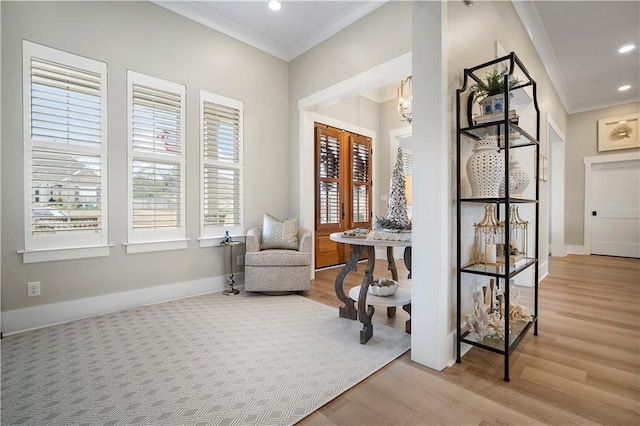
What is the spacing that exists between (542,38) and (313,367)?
15.1ft

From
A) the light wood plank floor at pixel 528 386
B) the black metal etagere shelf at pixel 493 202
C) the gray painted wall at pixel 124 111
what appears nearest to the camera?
the light wood plank floor at pixel 528 386

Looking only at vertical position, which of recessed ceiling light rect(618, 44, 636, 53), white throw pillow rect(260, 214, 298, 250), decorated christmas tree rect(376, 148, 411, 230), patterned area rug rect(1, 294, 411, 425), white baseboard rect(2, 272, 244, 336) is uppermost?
recessed ceiling light rect(618, 44, 636, 53)

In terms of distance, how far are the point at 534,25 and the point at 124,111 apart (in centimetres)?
460

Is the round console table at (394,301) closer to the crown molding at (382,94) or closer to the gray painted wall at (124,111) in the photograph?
the gray painted wall at (124,111)

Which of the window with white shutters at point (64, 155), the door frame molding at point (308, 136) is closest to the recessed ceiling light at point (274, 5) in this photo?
the door frame molding at point (308, 136)

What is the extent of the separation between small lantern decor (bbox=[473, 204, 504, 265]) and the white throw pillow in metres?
2.08

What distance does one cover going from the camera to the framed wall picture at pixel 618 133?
538cm

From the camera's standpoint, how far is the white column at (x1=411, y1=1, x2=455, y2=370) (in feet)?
5.73

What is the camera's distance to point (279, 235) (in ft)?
11.7

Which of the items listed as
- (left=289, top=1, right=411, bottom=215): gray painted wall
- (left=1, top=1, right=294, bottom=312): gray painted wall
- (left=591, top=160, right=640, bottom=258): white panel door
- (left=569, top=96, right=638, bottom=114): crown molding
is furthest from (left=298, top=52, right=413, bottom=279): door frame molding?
(left=591, top=160, right=640, bottom=258): white panel door

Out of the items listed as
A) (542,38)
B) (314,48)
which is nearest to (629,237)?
(542,38)

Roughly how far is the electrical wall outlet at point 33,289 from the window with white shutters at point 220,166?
4.73ft

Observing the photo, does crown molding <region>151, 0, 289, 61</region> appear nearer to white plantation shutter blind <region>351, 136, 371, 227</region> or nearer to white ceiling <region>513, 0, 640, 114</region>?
white plantation shutter blind <region>351, 136, 371, 227</region>

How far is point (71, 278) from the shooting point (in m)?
2.59
